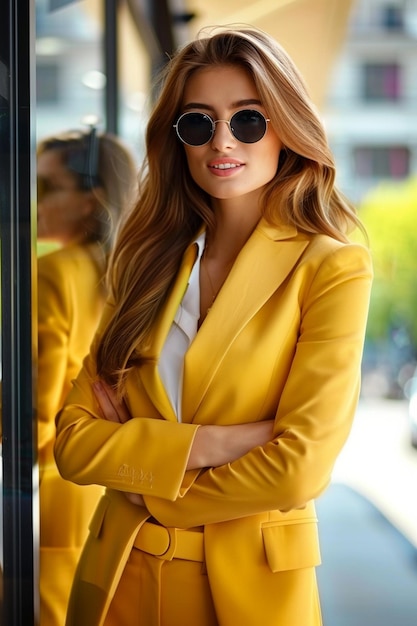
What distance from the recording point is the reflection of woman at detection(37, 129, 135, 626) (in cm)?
221

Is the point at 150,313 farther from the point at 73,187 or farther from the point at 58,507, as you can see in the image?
the point at 73,187

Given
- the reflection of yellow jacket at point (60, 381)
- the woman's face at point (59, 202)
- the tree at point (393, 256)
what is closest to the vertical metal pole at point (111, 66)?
the woman's face at point (59, 202)

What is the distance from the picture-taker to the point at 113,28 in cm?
411

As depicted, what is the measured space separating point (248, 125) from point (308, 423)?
583 mm

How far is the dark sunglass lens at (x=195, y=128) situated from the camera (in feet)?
5.86

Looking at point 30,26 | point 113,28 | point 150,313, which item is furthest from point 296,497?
point 113,28

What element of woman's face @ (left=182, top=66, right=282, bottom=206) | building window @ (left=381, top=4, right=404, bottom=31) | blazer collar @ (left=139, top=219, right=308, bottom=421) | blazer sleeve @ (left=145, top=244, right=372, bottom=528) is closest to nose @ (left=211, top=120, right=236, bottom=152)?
woman's face @ (left=182, top=66, right=282, bottom=206)

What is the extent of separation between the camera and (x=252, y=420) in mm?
1753

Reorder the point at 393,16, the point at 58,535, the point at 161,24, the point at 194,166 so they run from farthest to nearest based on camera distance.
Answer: the point at 393,16 → the point at 161,24 → the point at 58,535 → the point at 194,166

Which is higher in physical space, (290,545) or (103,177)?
(103,177)

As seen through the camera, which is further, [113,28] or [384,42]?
[384,42]

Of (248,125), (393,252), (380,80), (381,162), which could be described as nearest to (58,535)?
(248,125)

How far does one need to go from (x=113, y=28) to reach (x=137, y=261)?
241 centimetres

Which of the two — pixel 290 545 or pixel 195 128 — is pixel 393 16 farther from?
pixel 290 545
